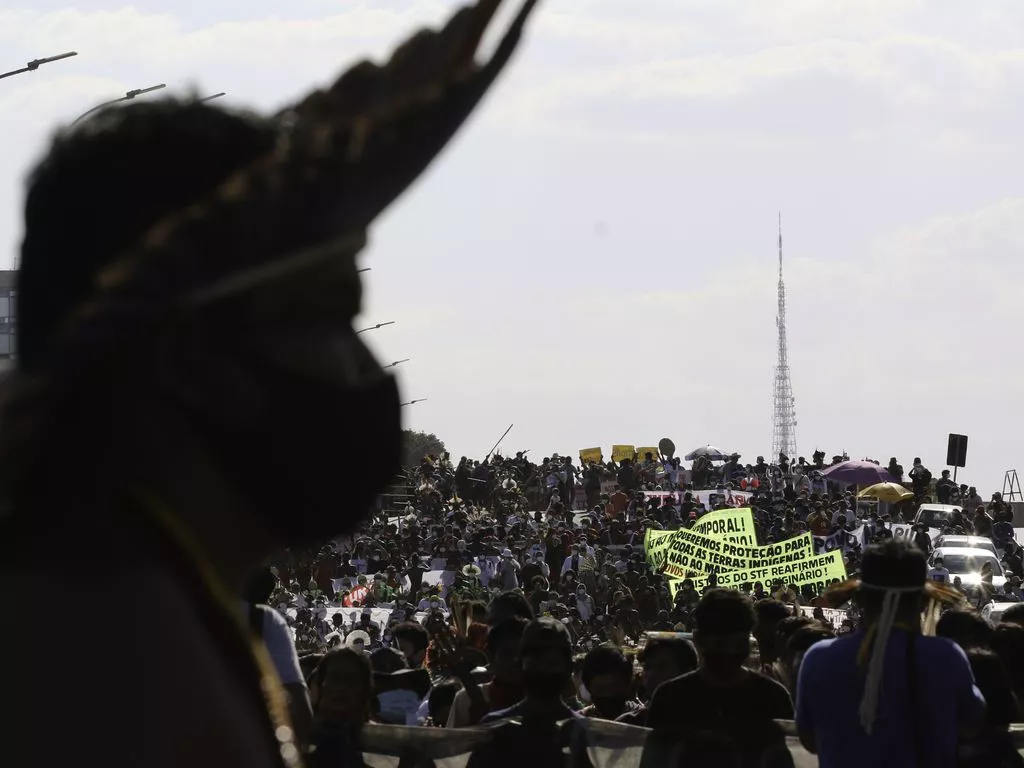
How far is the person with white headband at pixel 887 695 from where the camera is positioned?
524 cm

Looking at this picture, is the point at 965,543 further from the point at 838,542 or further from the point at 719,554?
the point at 719,554

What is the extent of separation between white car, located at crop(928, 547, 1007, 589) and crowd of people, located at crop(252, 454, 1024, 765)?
393 millimetres

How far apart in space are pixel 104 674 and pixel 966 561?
2794 cm

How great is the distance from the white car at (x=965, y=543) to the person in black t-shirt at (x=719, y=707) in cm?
2358

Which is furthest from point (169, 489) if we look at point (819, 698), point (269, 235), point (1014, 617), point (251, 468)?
point (1014, 617)

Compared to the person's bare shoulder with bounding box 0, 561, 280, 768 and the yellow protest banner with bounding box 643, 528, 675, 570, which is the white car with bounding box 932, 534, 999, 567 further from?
the person's bare shoulder with bounding box 0, 561, 280, 768

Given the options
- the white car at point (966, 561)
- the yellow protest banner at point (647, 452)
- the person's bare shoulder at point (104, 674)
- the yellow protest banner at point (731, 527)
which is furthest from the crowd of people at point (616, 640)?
the yellow protest banner at point (647, 452)

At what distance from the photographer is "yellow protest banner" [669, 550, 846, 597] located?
22672mm

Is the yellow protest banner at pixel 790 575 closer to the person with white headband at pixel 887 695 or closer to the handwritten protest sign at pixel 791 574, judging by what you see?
the handwritten protest sign at pixel 791 574

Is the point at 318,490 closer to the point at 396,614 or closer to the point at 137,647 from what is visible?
the point at 137,647

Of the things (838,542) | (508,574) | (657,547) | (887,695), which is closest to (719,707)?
(887,695)

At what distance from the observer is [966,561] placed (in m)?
27.8

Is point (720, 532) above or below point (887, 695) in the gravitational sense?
below

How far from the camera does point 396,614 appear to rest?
22.6 meters
